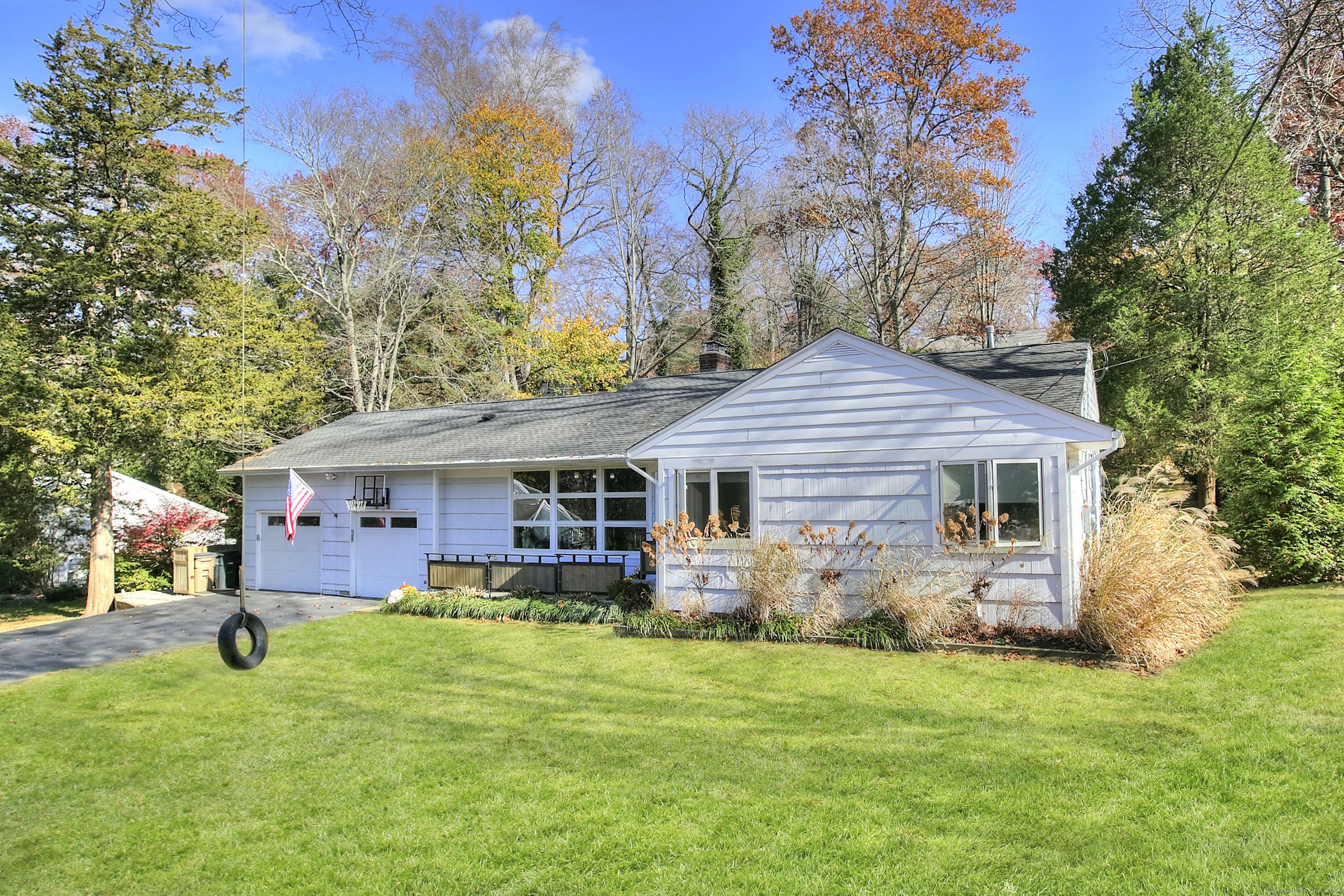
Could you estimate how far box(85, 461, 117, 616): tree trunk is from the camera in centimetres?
1530

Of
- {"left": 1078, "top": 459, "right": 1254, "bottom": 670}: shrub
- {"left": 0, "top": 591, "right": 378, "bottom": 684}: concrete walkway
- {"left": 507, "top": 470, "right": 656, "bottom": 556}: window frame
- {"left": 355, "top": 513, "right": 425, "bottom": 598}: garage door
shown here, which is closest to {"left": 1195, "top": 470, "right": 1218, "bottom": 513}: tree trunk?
{"left": 1078, "top": 459, "right": 1254, "bottom": 670}: shrub

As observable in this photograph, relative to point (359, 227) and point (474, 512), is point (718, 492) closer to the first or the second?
point (474, 512)

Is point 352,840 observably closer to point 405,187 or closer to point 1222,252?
point 1222,252

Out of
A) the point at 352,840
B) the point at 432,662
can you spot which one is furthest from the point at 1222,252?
the point at 352,840

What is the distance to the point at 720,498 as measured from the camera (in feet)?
36.7

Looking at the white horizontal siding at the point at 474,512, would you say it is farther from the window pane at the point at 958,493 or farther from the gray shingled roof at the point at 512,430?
the window pane at the point at 958,493

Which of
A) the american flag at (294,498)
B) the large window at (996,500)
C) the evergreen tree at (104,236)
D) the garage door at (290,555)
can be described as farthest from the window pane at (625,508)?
the evergreen tree at (104,236)

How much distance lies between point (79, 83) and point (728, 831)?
17318 millimetres

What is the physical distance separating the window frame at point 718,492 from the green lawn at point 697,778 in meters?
2.29

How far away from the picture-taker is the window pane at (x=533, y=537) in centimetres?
1398

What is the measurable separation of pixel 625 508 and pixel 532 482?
2.08m

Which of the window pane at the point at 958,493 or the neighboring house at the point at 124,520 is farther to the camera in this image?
the neighboring house at the point at 124,520

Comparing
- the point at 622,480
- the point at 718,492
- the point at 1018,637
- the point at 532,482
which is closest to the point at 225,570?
the point at 532,482

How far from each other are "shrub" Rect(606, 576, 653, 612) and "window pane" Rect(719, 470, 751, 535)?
70.4 inches
